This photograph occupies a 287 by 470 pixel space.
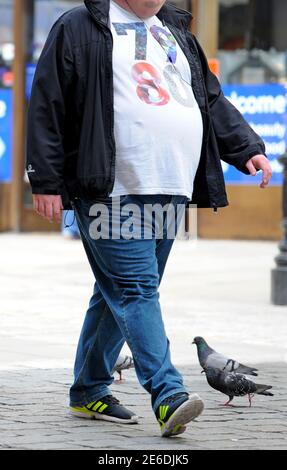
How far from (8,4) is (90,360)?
1355cm

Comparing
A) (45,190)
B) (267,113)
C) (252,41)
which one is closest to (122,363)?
(45,190)

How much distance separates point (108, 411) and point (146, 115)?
4.33ft

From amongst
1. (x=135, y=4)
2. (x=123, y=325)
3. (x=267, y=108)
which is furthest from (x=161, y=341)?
(x=267, y=108)

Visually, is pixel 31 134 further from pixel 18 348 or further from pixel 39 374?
pixel 18 348

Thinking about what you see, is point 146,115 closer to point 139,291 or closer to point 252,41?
point 139,291

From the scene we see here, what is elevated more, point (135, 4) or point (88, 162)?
point (135, 4)

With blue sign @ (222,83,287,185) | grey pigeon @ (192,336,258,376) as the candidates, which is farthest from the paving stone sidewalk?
blue sign @ (222,83,287,185)

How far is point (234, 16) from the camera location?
16.8 metres

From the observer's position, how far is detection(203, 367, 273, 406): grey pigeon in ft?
18.4

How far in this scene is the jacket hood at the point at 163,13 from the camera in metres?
5.01

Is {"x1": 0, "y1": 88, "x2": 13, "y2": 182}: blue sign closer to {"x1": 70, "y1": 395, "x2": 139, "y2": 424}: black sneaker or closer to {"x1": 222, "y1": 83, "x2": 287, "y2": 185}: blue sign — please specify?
{"x1": 222, "y1": 83, "x2": 287, "y2": 185}: blue sign

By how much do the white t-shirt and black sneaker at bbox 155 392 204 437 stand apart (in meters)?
0.86

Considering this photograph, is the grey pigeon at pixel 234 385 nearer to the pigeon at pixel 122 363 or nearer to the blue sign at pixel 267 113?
the pigeon at pixel 122 363
